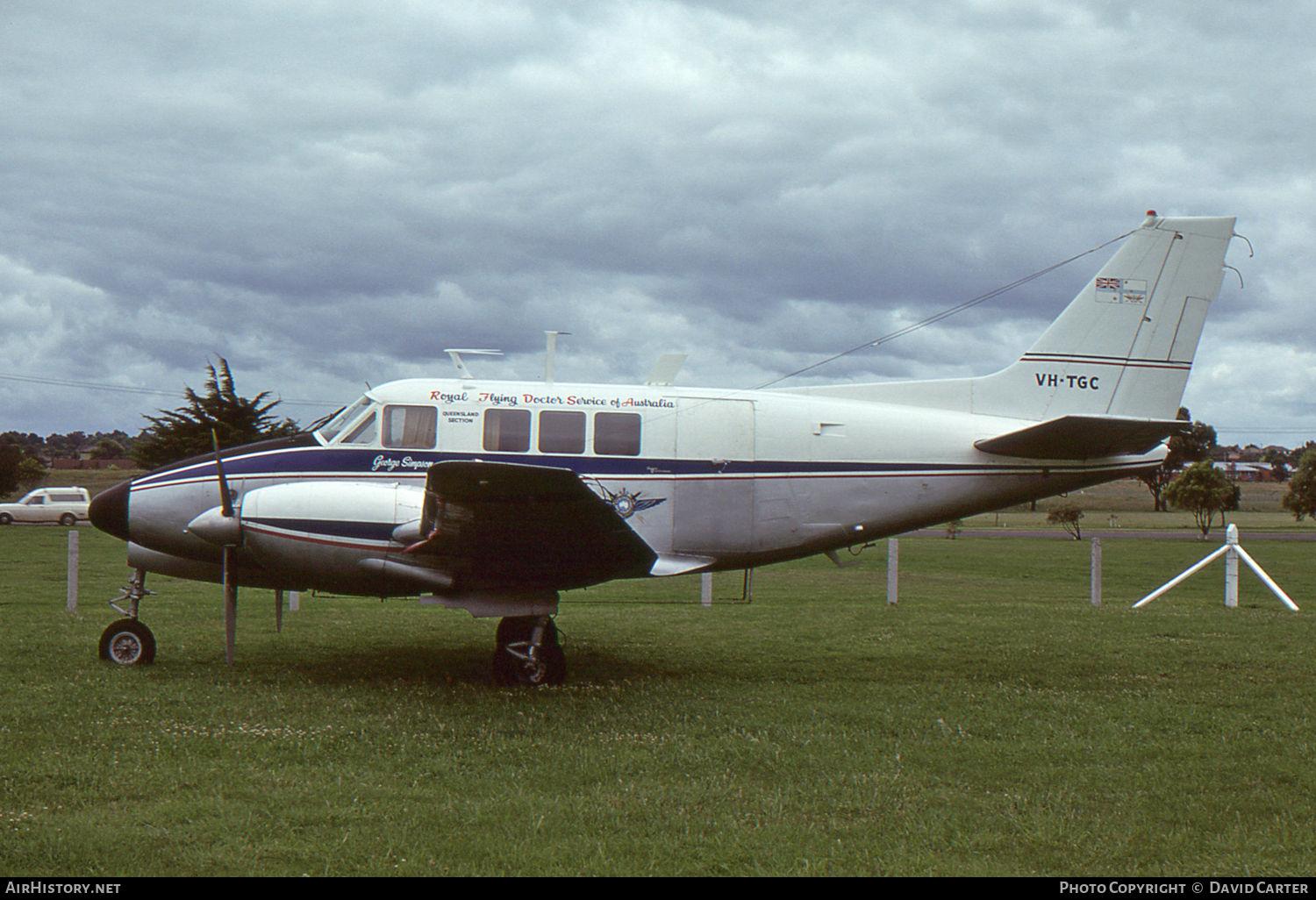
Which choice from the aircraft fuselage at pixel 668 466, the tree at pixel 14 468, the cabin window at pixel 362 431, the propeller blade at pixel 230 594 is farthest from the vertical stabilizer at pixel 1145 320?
the tree at pixel 14 468

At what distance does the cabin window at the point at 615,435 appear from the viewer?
9773mm

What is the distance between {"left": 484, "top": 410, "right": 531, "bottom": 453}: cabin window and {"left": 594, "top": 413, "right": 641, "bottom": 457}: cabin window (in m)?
0.73

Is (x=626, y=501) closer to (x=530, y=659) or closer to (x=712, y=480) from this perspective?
(x=712, y=480)

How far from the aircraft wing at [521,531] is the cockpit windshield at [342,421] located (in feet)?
6.38

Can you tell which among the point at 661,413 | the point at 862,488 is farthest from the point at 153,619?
the point at 862,488

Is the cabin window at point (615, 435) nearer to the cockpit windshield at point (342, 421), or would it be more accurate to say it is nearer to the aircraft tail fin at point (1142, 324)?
the aircraft tail fin at point (1142, 324)

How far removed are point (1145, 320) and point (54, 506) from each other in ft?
175

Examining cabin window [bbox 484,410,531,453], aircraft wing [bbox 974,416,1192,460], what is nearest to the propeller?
cabin window [bbox 484,410,531,453]

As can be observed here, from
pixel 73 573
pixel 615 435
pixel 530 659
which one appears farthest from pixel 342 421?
pixel 73 573

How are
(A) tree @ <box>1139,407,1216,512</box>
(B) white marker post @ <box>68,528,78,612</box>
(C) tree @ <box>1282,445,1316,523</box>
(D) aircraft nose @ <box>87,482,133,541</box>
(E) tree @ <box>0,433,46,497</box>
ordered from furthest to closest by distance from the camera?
(A) tree @ <box>1139,407,1216,512</box>
(E) tree @ <box>0,433,46,497</box>
(C) tree @ <box>1282,445,1316,523</box>
(B) white marker post @ <box>68,528,78,612</box>
(D) aircraft nose @ <box>87,482,133,541</box>

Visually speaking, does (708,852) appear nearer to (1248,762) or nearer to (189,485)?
(1248,762)

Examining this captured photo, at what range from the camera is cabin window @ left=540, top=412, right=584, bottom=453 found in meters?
9.73

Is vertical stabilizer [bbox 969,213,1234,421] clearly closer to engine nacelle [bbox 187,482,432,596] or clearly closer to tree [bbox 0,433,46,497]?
engine nacelle [bbox 187,482,432,596]

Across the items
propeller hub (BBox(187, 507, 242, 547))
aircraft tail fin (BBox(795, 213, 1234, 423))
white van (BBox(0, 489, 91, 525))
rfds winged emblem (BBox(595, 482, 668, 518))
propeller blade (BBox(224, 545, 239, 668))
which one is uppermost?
aircraft tail fin (BBox(795, 213, 1234, 423))
